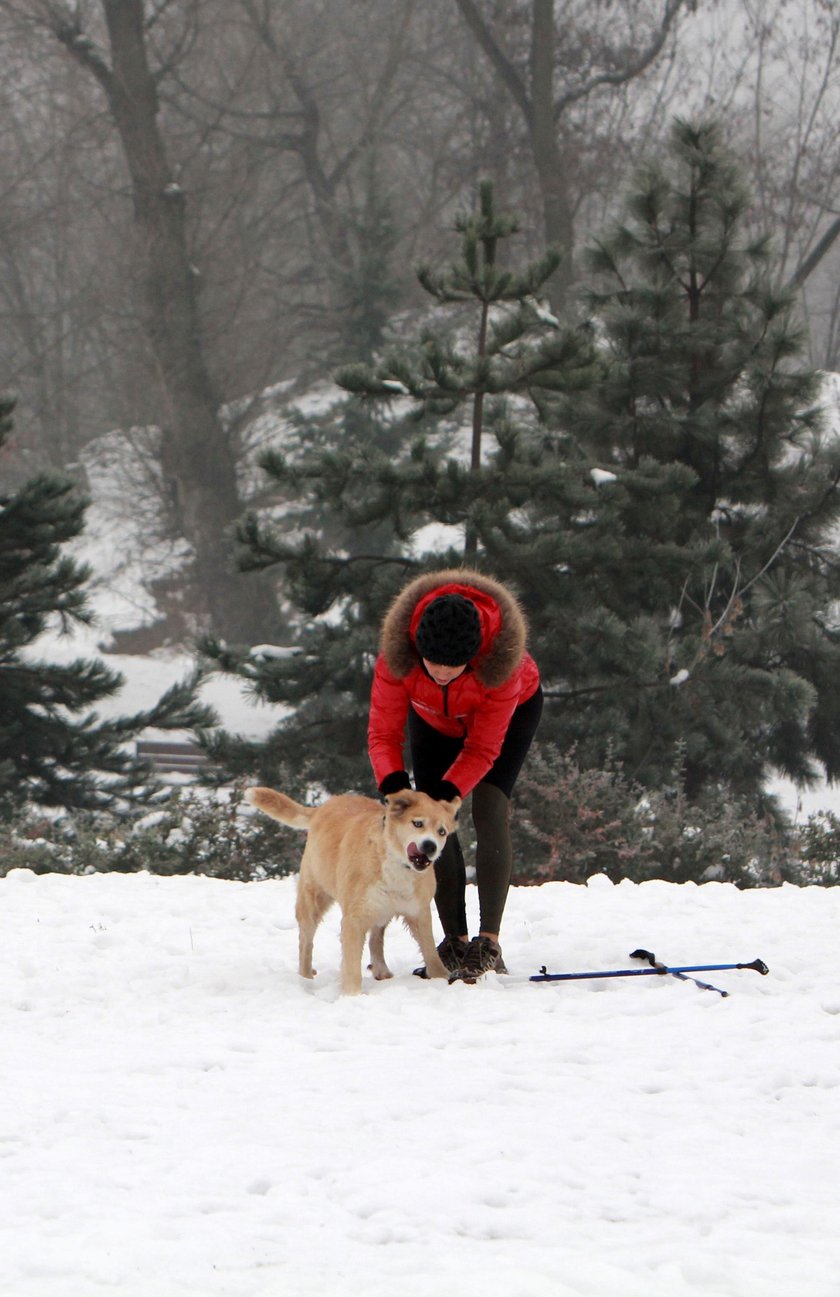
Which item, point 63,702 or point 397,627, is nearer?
point 397,627

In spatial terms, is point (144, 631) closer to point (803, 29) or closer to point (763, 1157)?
point (803, 29)

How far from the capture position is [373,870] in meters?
5.86

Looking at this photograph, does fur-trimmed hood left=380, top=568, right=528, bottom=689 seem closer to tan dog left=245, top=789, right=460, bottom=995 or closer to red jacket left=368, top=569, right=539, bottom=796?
red jacket left=368, top=569, right=539, bottom=796

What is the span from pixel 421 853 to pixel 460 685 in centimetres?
76

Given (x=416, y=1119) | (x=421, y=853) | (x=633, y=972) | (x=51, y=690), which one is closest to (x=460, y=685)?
(x=421, y=853)

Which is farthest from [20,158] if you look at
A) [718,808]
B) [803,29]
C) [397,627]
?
[397,627]

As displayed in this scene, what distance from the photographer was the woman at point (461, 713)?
18.9ft

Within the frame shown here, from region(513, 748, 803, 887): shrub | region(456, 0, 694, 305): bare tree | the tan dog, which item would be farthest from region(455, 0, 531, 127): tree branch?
the tan dog

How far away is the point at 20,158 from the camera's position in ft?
123

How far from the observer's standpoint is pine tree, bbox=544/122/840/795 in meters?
15.0

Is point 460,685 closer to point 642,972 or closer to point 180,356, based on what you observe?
point 642,972

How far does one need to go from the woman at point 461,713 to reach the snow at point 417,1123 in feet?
1.30

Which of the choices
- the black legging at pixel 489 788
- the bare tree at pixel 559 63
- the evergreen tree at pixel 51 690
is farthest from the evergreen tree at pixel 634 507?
the bare tree at pixel 559 63

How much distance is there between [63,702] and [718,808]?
21.8ft
